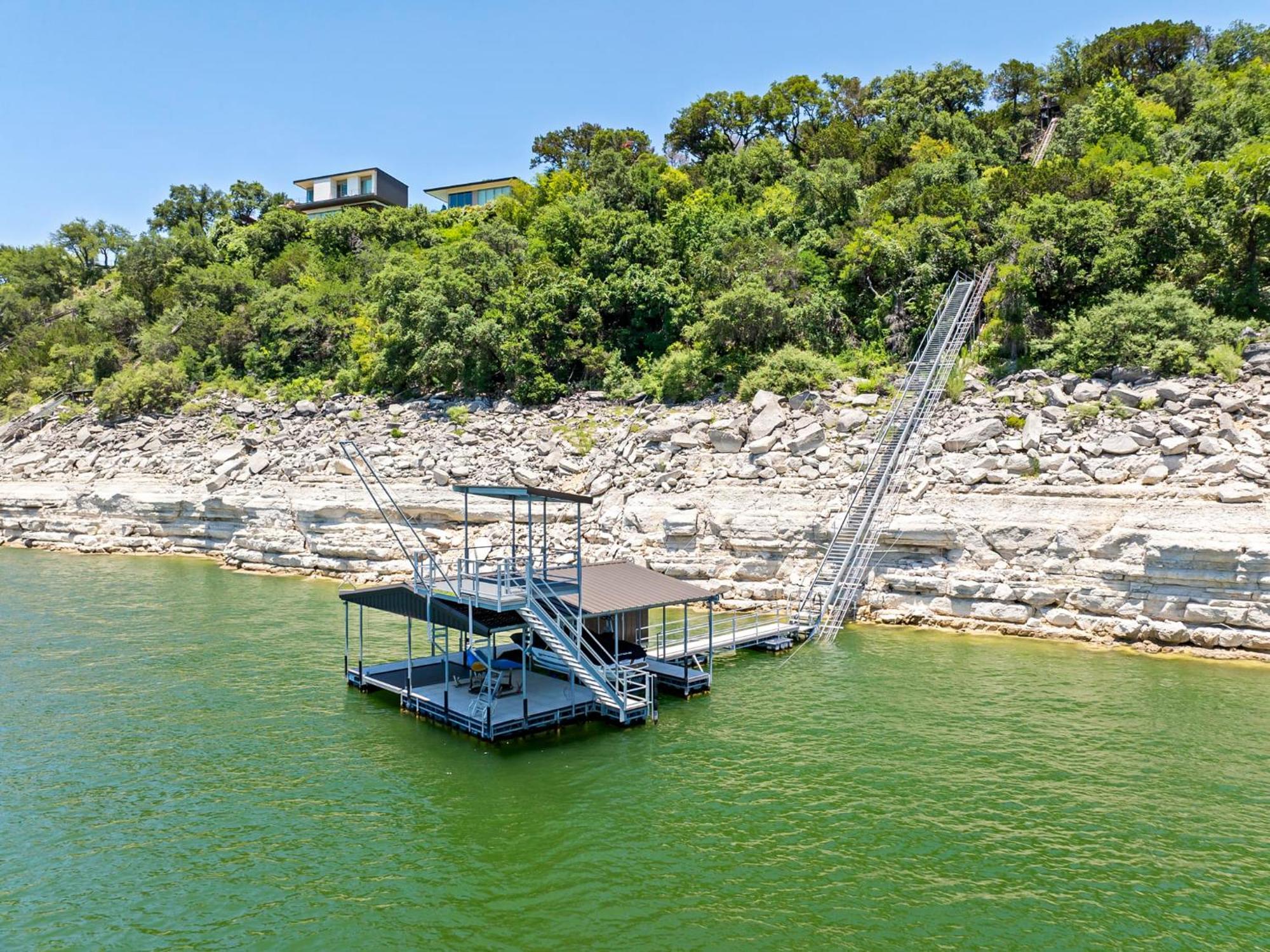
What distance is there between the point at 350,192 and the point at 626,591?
265 feet

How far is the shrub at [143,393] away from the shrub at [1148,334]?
182 ft

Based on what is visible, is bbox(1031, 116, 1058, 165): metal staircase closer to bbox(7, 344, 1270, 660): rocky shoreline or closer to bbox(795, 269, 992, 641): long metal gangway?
bbox(795, 269, 992, 641): long metal gangway

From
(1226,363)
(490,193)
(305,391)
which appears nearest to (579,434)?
(305,391)

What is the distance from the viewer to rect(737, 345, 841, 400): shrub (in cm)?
4250

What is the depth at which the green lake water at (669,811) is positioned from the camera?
13891 millimetres

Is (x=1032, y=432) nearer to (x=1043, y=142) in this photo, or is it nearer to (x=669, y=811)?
(x=669, y=811)

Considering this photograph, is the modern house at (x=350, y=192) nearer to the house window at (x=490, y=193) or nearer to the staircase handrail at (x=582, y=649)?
the house window at (x=490, y=193)

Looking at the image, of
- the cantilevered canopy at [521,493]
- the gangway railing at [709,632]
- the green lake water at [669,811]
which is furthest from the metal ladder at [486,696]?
the gangway railing at [709,632]

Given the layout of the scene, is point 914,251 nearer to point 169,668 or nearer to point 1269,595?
point 1269,595

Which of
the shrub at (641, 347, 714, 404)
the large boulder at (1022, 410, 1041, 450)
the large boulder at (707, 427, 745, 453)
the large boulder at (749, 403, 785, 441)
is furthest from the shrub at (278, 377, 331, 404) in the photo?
the large boulder at (1022, 410, 1041, 450)

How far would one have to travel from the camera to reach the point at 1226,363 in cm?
3447

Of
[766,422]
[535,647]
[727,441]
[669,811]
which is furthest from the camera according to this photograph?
[727,441]

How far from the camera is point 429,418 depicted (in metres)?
52.0

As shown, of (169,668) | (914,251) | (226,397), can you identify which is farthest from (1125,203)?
(226,397)
